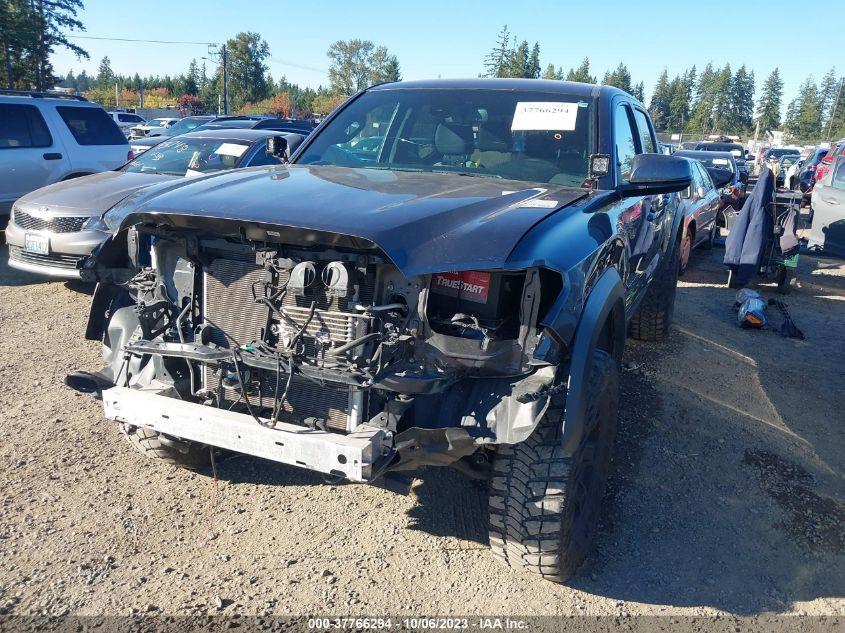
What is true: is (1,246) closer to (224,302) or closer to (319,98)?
(224,302)

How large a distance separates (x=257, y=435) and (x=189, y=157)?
602 cm

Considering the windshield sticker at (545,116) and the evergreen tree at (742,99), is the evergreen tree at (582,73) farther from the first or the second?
the windshield sticker at (545,116)

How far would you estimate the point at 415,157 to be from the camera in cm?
369

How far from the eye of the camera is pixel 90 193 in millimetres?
6879

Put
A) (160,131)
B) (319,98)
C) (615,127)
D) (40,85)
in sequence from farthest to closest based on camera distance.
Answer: (319,98) < (40,85) < (160,131) < (615,127)

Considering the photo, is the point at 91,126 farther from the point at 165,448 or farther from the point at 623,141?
the point at 623,141

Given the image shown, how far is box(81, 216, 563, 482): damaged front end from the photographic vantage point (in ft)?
7.61

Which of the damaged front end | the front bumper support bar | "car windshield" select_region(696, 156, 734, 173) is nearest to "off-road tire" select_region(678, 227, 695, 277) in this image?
"car windshield" select_region(696, 156, 734, 173)

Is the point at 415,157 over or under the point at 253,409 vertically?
over

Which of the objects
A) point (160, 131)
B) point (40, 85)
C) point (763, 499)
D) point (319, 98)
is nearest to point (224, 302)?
point (763, 499)

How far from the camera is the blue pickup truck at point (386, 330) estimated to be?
2.32 m

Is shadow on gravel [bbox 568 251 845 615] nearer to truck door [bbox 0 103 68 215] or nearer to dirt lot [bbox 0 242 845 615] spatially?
dirt lot [bbox 0 242 845 615]

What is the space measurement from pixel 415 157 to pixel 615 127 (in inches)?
43.5

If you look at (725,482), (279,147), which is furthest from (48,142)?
(725,482)
